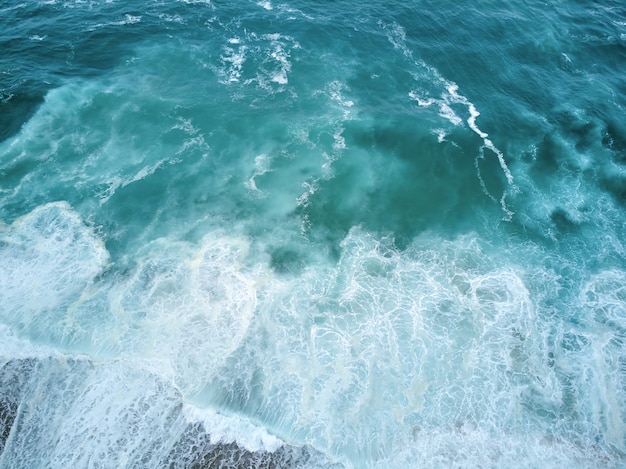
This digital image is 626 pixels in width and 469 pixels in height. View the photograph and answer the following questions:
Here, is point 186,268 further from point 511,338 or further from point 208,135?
point 511,338

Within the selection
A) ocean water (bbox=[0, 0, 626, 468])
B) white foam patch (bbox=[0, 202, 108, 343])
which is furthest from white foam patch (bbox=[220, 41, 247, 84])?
white foam patch (bbox=[0, 202, 108, 343])

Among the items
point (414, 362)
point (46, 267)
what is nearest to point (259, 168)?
point (46, 267)

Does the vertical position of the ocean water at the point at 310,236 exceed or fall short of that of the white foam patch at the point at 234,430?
it exceeds it

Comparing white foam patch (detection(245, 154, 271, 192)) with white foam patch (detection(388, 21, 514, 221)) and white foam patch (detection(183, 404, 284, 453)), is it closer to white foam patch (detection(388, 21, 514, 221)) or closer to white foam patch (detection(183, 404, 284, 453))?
white foam patch (detection(388, 21, 514, 221))

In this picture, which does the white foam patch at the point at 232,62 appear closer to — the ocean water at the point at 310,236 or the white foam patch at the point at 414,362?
the ocean water at the point at 310,236

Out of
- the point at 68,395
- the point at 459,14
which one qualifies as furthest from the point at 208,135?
the point at 459,14

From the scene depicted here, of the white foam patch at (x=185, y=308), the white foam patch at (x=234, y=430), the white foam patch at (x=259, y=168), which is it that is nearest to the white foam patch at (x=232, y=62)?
the white foam patch at (x=259, y=168)

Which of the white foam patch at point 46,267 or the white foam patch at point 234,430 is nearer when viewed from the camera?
the white foam patch at point 234,430

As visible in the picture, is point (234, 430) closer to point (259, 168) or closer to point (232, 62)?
point (259, 168)
